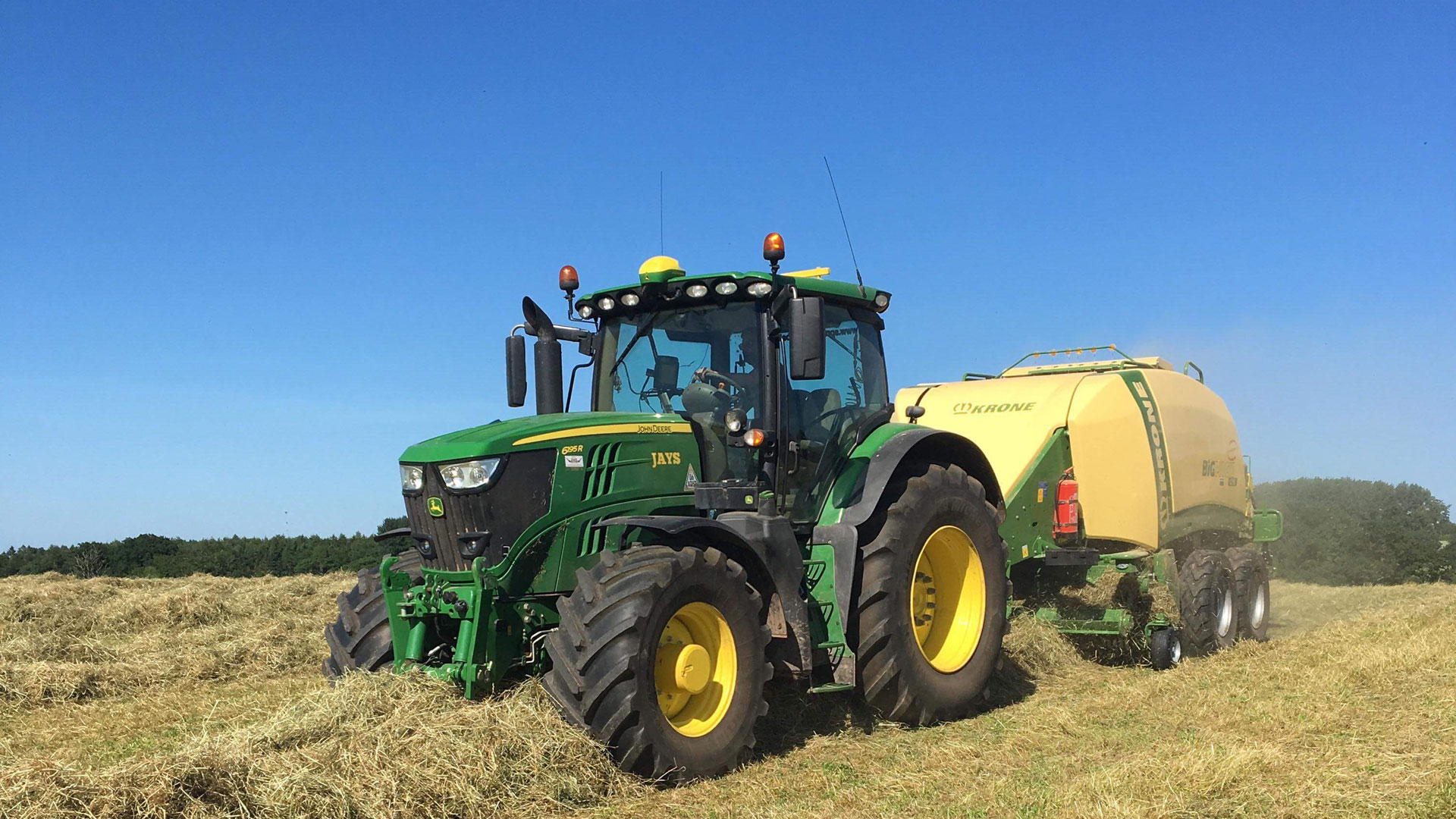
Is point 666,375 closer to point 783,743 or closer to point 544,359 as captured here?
point 544,359

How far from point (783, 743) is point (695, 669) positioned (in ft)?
3.67

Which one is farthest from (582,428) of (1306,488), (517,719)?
(1306,488)

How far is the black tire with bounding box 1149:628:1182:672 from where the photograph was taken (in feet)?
30.8

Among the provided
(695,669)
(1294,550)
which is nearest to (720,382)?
(695,669)

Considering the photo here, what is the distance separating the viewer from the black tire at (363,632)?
6547mm

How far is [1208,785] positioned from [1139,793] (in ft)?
1.01

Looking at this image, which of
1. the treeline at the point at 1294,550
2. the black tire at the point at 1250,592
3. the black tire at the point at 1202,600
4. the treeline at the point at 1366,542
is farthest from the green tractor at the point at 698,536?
the treeline at the point at 1366,542

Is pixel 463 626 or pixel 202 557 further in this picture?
pixel 202 557

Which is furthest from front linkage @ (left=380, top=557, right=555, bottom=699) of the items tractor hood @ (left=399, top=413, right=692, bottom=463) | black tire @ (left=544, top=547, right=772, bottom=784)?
tractor hood @ (left=399, top=413, right=692, bottom=463)

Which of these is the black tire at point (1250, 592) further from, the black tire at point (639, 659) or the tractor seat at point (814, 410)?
the black tire at point (639, 659)

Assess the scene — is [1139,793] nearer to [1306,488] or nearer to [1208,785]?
[1208,785]

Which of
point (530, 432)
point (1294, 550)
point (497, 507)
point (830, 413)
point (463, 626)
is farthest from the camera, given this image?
point (1294, 550)

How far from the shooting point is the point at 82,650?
968cm

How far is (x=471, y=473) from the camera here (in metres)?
6.09
